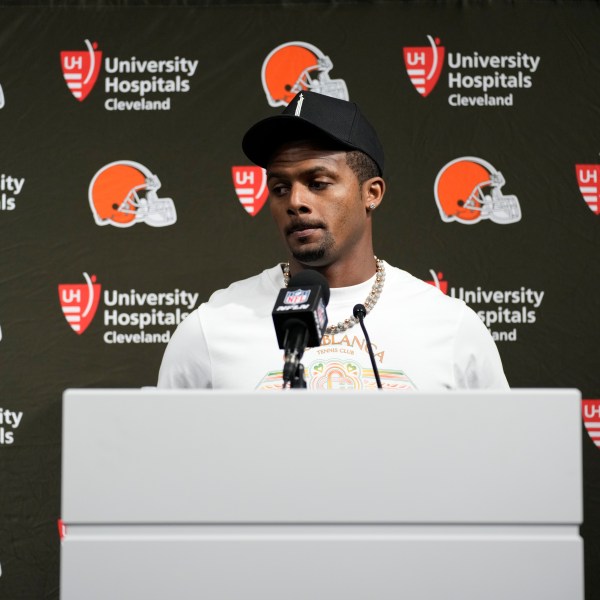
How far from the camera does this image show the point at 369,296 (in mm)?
1653

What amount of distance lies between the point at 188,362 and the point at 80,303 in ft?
2.90

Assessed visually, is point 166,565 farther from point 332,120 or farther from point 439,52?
point 439,52

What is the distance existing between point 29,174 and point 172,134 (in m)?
0.42

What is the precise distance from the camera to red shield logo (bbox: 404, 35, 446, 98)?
2479 mm

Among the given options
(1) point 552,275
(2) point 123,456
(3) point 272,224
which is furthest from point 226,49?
(2) point 123,456

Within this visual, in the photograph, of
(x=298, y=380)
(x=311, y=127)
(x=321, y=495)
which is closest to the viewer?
(x=321, y=495)

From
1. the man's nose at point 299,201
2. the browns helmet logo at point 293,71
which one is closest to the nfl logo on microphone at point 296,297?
the man's nose at point 299,201

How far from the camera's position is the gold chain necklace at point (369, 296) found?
1.58 meters

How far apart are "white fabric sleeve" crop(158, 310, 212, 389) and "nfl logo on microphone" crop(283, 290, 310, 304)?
0.55m

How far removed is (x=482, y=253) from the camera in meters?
2.44

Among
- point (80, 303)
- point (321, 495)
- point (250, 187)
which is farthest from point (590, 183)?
point (321, 495)

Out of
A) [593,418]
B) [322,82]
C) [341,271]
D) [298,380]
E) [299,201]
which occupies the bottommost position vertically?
[593,418]

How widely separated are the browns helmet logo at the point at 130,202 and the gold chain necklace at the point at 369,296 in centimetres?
83

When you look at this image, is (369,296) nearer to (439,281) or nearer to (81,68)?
(439,281)
